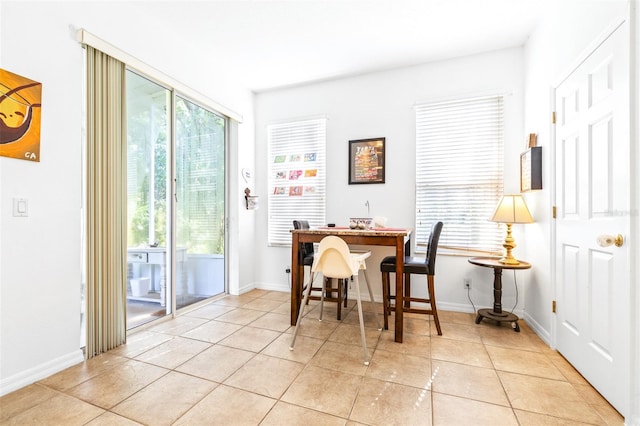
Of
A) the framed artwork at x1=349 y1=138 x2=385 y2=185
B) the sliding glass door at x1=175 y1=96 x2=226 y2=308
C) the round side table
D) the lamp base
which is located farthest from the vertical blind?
the lamp base

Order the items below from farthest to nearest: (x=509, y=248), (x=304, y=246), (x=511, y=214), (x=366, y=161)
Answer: (x=366, y=161) < (x=304, y=246) < (x=509, y=248) < (x=511, y=214)

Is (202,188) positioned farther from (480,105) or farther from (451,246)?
(480,105)

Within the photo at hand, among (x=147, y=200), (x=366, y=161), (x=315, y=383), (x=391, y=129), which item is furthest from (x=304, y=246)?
(x=391, y=129)

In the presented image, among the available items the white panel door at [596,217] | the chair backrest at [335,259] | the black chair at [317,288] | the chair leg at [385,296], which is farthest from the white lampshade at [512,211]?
the black chair at [317,288]

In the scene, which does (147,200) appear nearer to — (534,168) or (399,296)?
(399,296)

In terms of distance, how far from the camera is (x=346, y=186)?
3725mm

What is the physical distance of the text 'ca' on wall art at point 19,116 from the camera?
5.59 feet

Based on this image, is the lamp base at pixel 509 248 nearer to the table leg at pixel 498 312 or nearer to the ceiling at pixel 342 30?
the table leg at pixel 498 312

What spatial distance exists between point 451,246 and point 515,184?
3.17 feet

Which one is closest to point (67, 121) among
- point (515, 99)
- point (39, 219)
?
point (39, 219)

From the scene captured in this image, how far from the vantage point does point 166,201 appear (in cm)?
301

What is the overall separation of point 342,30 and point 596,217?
2.67 m

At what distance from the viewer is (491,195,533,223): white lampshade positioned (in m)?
2.59

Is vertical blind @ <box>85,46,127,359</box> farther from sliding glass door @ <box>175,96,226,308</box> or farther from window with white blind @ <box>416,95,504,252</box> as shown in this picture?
window with white blind @ <box>416,95,504,252</box>
